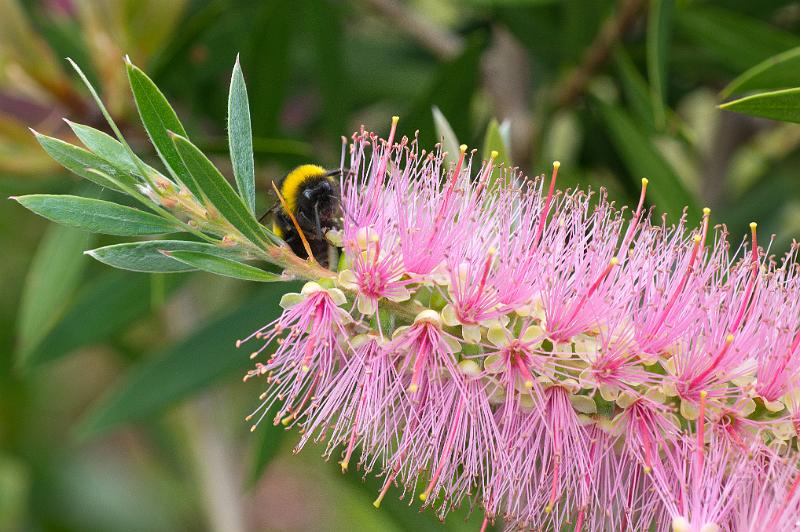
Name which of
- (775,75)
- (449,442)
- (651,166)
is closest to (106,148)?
(449,442)

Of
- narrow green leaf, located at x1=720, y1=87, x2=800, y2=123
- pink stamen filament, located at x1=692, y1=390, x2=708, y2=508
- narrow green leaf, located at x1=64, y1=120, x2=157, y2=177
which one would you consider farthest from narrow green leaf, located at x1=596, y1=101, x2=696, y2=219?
narrow green leaf, located at x1=64, y1=120, x2=157, y2=177

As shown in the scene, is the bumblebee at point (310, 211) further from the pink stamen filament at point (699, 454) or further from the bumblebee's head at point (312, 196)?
the pink stamen filament at point (699, 454)

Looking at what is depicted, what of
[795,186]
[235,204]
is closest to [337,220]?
[235,204]

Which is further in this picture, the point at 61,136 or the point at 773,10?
the point at 773,10

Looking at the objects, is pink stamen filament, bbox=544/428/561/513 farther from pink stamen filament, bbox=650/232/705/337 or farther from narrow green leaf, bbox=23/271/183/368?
narrow green leaf, bbox=23/271/183/368

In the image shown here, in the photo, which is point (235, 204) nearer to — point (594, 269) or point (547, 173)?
point (594, 269)

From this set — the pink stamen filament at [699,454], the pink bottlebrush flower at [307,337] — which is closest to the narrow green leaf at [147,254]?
the pink bottlebrush flower at [307,337]

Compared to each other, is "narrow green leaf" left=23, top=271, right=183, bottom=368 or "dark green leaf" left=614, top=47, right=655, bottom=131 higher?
"dark green leaf" left=614, top=47, right=655, bottom=131
